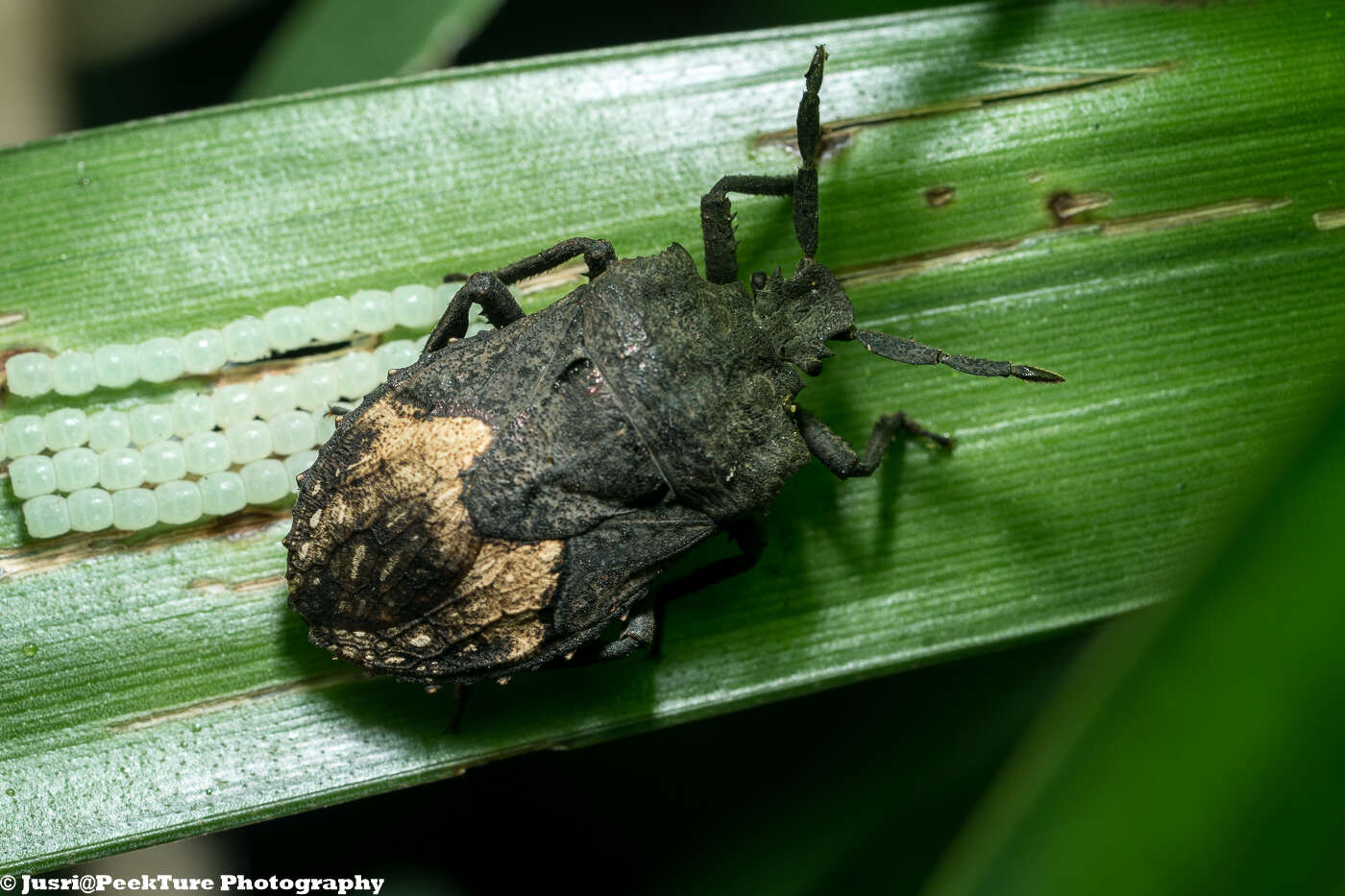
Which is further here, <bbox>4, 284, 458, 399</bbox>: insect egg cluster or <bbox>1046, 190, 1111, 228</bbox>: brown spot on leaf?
<bbox>1046, 190, 1111, 228</bbox>: brown spot on leaf

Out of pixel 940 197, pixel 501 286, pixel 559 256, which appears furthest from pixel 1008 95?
pixel 501 286

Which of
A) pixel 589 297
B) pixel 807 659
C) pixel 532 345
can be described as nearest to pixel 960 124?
pixel 589 297

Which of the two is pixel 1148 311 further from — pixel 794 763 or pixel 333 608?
pixel 333 608

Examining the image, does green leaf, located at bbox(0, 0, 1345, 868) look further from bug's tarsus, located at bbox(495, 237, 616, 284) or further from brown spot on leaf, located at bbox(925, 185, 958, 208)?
bug's tarsus, located at bbox(495, 237, 616, 284)

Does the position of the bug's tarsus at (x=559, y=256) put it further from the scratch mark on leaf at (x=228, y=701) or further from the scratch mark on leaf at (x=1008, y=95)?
the scratch mark on leaf at (x=228, y=701)

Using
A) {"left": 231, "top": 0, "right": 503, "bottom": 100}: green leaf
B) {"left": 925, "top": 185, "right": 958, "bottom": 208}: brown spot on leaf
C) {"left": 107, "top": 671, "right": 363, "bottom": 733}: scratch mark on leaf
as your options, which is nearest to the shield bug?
{"left": 107, "top": 671, "right": 363, "bottom": 733}: scratch mark on leaf
